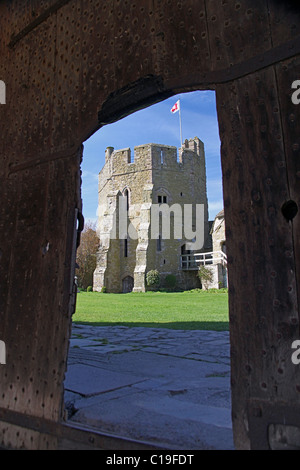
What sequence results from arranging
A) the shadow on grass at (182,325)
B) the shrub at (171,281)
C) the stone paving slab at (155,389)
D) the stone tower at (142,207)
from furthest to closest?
the stone tower at (142,207), the shrub at (171,281), the shadow on grass at (182,325), the stone paving slab at (155,389)

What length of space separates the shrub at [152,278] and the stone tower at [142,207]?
62 centimetres

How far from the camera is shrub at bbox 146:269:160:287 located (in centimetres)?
2652

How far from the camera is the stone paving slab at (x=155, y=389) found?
2.21 meters

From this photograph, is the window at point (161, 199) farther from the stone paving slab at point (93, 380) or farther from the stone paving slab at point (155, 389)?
the stone paving slab at point (93, 380)

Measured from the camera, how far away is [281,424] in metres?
1.70

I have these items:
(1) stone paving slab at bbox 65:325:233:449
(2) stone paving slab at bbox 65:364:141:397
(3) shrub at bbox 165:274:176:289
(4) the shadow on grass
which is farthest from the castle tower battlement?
(2) stone paving slab at bbox 65:364:141:397

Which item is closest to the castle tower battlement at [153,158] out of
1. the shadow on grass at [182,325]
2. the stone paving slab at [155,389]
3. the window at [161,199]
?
the window at [161,199]

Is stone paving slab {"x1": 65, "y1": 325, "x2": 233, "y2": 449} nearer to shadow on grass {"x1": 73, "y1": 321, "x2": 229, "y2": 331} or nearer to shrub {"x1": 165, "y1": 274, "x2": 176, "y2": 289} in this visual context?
shadow on grass {"x1": 73, "y1": 321, "x2": 229, "y2": 331}

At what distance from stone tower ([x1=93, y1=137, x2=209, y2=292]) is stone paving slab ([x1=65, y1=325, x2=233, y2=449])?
21812 millimetres

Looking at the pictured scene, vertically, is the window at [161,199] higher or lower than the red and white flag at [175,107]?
lower

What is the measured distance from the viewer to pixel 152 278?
26562mm

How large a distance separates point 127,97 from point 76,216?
0.93 meters

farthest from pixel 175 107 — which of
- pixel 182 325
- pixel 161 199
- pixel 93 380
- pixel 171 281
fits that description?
pixel 93 380
